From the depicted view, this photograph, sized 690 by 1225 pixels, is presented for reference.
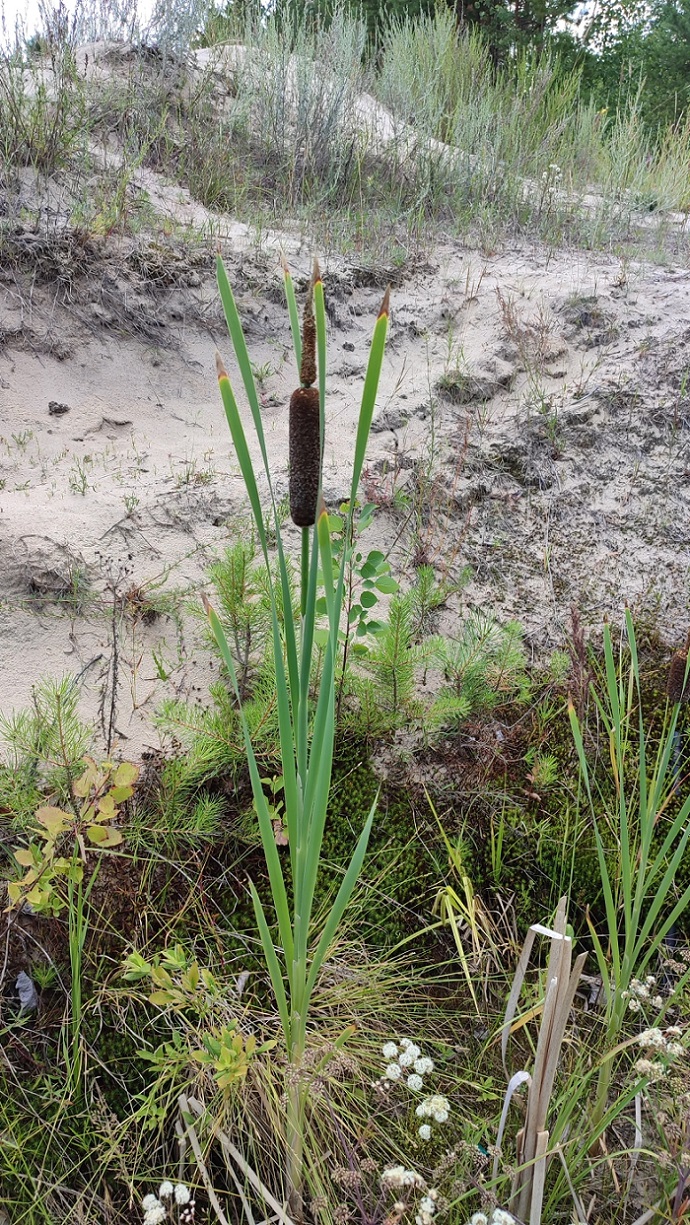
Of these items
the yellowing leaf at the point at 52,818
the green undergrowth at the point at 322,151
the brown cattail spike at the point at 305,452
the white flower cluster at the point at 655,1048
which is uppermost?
the green undergrowth at the point at 322,151

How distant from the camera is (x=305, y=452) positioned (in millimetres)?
975

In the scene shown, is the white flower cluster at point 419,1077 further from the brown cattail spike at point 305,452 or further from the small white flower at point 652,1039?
the brown cattail spike at point 305,452

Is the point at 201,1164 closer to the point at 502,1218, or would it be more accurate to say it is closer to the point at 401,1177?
the point at 401,1177

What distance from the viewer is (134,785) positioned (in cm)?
192

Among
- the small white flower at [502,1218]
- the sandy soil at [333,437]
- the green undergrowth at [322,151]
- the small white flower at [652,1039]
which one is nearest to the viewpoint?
the small white flower at [502,1218]

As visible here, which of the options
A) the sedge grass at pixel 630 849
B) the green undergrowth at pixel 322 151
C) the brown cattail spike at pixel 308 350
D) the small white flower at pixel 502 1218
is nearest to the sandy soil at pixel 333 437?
the green undergrowth at pixel 322 151

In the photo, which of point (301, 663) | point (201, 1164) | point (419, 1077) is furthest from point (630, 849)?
point (201, 1164)

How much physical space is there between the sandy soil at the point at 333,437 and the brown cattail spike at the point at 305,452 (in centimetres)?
104

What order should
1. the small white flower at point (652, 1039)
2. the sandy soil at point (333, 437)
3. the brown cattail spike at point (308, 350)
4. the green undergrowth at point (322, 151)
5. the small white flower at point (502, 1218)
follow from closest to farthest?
the brown cattail spike at point (308, 350) → the small white flower at point (502, 1218) → the small white flower at point (652, 1039) → the sandy soil at point (333, 437) → the green undergrowth at point (322, 151)

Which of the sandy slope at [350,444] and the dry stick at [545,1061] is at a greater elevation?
the sandy slope at [350,444]

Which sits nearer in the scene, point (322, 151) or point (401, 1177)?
point (401, 1177)

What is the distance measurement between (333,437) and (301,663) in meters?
2.42

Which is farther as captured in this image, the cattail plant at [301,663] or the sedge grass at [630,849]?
the sedge grass at [630,849]

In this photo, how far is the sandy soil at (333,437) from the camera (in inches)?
96.0
